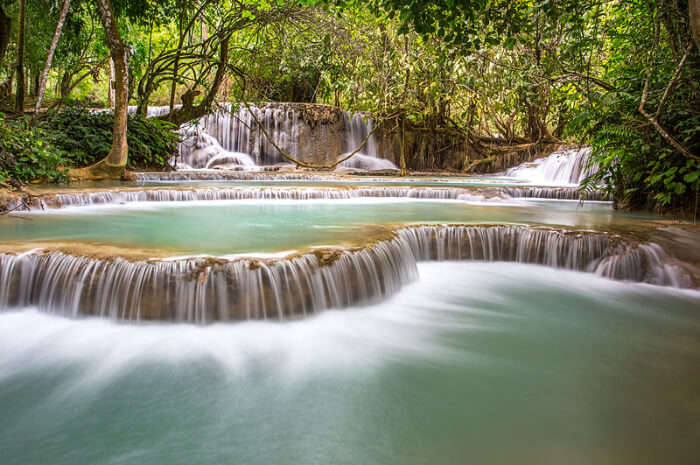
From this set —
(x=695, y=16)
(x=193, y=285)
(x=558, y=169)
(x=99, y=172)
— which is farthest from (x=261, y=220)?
(x=558, y=169)

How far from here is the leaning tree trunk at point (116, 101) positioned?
24.8 ft

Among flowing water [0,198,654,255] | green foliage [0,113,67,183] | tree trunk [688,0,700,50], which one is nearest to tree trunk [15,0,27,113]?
green foliage [0,113,67,183]

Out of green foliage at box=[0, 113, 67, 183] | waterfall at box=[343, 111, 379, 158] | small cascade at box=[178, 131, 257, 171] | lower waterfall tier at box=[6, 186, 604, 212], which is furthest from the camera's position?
waterfall at box=[343, 111, 379, 158]

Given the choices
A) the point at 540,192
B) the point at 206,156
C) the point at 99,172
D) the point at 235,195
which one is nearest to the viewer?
the point at 235,195

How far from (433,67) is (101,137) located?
8410 millimetres

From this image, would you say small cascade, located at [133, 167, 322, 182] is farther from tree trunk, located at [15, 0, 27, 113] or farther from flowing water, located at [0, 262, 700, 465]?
flowing water, located at [0, 262, 700, 465]

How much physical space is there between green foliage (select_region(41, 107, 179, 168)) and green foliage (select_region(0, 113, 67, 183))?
108 cm

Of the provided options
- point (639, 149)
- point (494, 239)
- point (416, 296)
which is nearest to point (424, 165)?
point (639, 149)

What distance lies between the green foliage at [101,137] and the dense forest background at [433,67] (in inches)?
1.5

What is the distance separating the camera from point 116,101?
26.8 feet

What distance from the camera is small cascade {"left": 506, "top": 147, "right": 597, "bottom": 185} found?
12.8 m

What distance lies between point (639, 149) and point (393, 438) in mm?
5964

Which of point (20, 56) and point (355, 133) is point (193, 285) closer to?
point (20, 56)

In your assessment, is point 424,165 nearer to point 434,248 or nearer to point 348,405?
point 434,248
